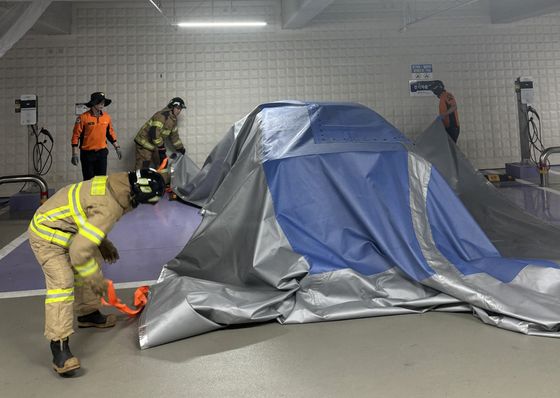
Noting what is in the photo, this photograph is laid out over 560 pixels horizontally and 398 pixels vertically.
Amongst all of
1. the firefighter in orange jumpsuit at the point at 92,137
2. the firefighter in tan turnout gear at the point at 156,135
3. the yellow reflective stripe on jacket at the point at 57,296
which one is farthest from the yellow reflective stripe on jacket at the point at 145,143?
the yellow reflective stripe on jacket at the point at 57,296

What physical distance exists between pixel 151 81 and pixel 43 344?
6695mm

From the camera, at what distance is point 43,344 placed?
2705 mm

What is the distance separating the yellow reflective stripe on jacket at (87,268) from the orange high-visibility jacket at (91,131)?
4.97 metres

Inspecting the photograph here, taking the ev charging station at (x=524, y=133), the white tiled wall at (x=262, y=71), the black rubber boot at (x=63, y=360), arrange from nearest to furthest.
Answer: the black rubber boot at (x=63, y=360) < the ev charging station at (x=524, y=133) < the white tiled wall at (x=262, y=71)

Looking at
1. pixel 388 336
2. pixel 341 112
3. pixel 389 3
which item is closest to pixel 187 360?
pixel 388 336

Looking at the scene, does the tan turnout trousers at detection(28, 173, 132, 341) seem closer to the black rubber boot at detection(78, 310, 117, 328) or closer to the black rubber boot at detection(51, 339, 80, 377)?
the black rubber boot at detection(51, 339, 80, 377)

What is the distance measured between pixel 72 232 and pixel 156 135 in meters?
5.80

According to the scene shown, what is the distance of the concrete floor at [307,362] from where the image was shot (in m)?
2.12

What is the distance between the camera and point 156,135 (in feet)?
26.7

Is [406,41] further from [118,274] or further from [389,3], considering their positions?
[118,274]

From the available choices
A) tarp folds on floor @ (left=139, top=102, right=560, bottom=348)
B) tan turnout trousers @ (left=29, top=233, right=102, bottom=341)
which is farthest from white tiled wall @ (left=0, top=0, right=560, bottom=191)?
tan turnout trousers @ (left=29, top=233, right=102, bottom=341)

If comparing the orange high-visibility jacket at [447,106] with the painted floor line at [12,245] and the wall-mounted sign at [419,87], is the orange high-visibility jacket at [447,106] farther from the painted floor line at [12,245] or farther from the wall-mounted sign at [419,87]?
the painted floor line at [12,245]

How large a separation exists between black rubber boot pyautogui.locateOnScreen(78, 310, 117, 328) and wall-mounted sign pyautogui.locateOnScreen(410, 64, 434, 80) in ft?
25.6

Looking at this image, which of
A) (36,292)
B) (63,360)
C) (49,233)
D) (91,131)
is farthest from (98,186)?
(91,131)
